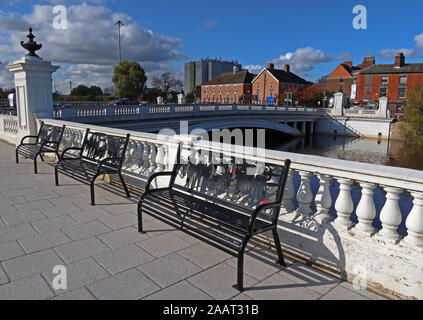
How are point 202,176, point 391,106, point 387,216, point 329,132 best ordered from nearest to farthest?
point 387,216 < point 202,176 < point 329,132 < point 391,106

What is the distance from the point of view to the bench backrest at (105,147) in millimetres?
5590

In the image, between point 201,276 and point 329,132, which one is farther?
point 329,132

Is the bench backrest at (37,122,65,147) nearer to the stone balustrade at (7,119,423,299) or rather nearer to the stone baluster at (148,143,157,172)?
the stone baluster at (148,143,157,172)

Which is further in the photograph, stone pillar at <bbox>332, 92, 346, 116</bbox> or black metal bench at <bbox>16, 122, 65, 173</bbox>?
stone pillar at <bbox>332, 92, 346, 116</bbox>

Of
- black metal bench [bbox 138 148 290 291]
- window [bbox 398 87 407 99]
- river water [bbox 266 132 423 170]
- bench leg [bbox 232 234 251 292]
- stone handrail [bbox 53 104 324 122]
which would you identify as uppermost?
window [bbox 398 87 407 99]

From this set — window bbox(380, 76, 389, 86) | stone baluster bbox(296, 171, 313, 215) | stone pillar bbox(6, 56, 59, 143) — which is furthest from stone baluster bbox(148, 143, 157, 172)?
window bbox(380, 76, 389, 86)

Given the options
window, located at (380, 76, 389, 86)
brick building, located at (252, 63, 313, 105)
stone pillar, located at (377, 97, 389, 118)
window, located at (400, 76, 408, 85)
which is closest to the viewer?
stone pillar, located at (377, 97, 389, 118)

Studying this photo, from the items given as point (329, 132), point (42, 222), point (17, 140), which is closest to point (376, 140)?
point (329, 132)

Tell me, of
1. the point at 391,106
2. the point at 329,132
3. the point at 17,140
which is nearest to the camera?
the point at 17,140

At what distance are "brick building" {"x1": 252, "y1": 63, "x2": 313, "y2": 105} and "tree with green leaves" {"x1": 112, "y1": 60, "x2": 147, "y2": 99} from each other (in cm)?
2241

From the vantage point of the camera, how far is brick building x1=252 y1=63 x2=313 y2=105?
67.5 meters
